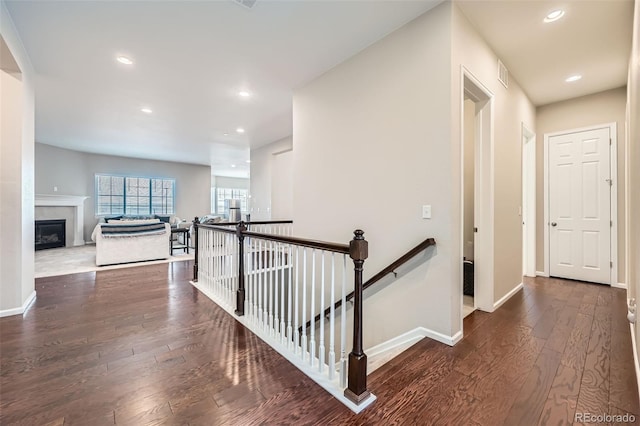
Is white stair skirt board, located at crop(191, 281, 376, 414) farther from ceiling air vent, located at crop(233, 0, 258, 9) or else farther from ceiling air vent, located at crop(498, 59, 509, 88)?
ceiling air vent, located at crop(498, 59, 509, 88)

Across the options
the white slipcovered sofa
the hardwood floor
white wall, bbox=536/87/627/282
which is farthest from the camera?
the white slipcovered sofa

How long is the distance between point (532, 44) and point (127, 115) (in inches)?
245

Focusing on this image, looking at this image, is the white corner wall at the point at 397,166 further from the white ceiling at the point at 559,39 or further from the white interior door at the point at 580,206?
the white interior door at the point at 580,206

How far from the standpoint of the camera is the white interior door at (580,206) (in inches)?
150

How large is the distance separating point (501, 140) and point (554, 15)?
115 centimetres

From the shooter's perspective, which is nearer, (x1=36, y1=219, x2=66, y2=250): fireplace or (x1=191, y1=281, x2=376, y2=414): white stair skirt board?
(x1=191, y1=281, x2=376, y2=414): white stair skirt board

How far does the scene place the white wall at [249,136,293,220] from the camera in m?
7.06

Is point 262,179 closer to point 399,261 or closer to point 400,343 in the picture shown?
point 399,261

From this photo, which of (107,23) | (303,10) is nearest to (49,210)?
(107,23)

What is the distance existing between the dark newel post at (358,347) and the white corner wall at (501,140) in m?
1.08

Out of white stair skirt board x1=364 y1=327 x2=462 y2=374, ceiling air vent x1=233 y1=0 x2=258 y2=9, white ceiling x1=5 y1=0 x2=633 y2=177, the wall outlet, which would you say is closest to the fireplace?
white ceiling x1=5 y1=0 x2=633 y2=177

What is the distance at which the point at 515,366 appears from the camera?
1913 millimetres

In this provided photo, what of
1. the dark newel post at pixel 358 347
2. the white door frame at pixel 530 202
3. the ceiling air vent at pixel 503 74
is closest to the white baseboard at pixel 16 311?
the dark newel post at pixel 358 347

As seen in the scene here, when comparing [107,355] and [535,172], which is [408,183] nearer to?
[107,355]
